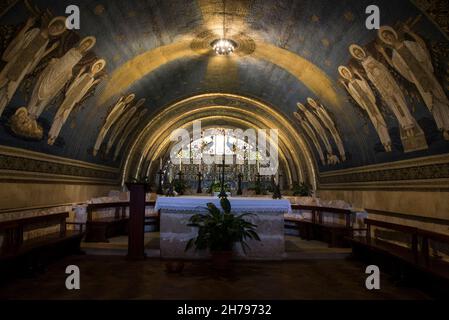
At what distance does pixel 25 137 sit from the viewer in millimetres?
7883

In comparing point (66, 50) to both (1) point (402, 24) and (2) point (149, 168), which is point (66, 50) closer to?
(1) point (402, 24)

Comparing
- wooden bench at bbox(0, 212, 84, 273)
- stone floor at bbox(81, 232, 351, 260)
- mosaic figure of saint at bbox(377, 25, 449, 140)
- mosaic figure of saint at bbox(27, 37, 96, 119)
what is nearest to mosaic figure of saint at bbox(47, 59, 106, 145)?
Result: mosaic figure of saint at bbox(27, 37, 96, 119)

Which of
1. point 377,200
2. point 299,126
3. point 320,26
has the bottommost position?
point 377,200

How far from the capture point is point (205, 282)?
5.95 m

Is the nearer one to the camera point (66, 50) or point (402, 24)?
point (402, 24)

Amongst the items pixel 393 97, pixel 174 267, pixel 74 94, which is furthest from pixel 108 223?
pixel 393 97

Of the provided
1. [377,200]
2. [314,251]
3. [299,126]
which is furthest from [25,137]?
[299,126]

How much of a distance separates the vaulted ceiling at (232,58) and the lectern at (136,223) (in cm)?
273

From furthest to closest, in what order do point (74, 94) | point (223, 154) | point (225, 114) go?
1. point (225, 114)
2. point (223, 154)
3. point (74, 94)

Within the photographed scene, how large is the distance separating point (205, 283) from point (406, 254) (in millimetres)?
3865

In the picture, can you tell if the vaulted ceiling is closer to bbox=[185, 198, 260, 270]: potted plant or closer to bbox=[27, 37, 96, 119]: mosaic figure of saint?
bbox=[27, 37, 96, 119]: mosaic figure of saint

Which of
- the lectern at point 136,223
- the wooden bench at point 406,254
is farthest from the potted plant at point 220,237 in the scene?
the wooden bench at point 406,254

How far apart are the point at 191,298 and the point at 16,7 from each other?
18.3 ft

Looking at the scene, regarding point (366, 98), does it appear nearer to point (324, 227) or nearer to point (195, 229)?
point (324, 227)
